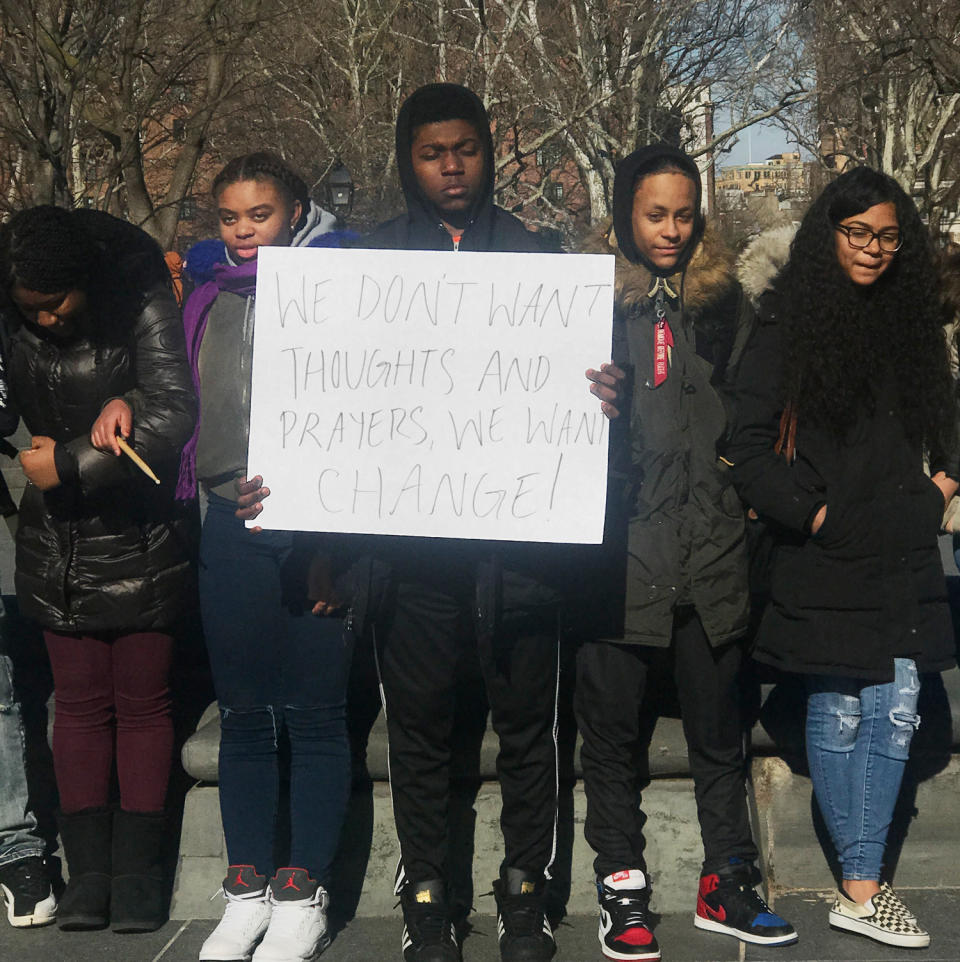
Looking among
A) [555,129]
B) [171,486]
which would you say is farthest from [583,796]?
[555,129]

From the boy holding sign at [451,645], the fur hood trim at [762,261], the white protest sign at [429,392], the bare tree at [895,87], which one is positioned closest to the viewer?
the white protest sign at [429,392]

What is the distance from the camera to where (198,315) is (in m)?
3.49

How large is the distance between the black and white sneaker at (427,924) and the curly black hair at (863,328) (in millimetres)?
Result: 1550

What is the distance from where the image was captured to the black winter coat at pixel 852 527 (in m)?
3.34

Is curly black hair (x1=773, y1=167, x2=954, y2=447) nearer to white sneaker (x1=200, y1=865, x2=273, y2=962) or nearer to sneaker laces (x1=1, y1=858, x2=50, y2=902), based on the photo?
white sneaker (x1=200, y1=865, x2=273, y2=962)

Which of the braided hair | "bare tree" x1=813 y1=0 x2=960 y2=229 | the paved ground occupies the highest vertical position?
"bare tree" x1=813 y1=0 x2=960 y2=229

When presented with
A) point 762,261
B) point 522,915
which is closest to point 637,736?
point 522,915

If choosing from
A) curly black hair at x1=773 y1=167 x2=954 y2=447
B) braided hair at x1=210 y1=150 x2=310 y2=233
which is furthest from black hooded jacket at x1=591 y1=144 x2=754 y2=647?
braided hair at x1=210 y1=150 x2=310 y2=233

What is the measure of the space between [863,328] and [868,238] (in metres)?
0.23

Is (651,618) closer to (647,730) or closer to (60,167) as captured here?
(647,730)

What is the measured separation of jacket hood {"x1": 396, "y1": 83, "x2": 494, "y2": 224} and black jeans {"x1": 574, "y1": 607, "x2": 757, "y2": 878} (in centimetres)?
119

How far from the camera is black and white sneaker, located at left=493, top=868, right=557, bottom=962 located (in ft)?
10.9

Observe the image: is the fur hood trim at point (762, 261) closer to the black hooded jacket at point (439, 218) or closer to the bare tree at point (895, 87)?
the black hooded jacket at point (439, 218)

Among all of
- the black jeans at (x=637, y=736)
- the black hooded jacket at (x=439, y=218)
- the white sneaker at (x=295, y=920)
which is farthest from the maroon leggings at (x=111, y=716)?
the black hooded jacket at (x=439, y=218)
